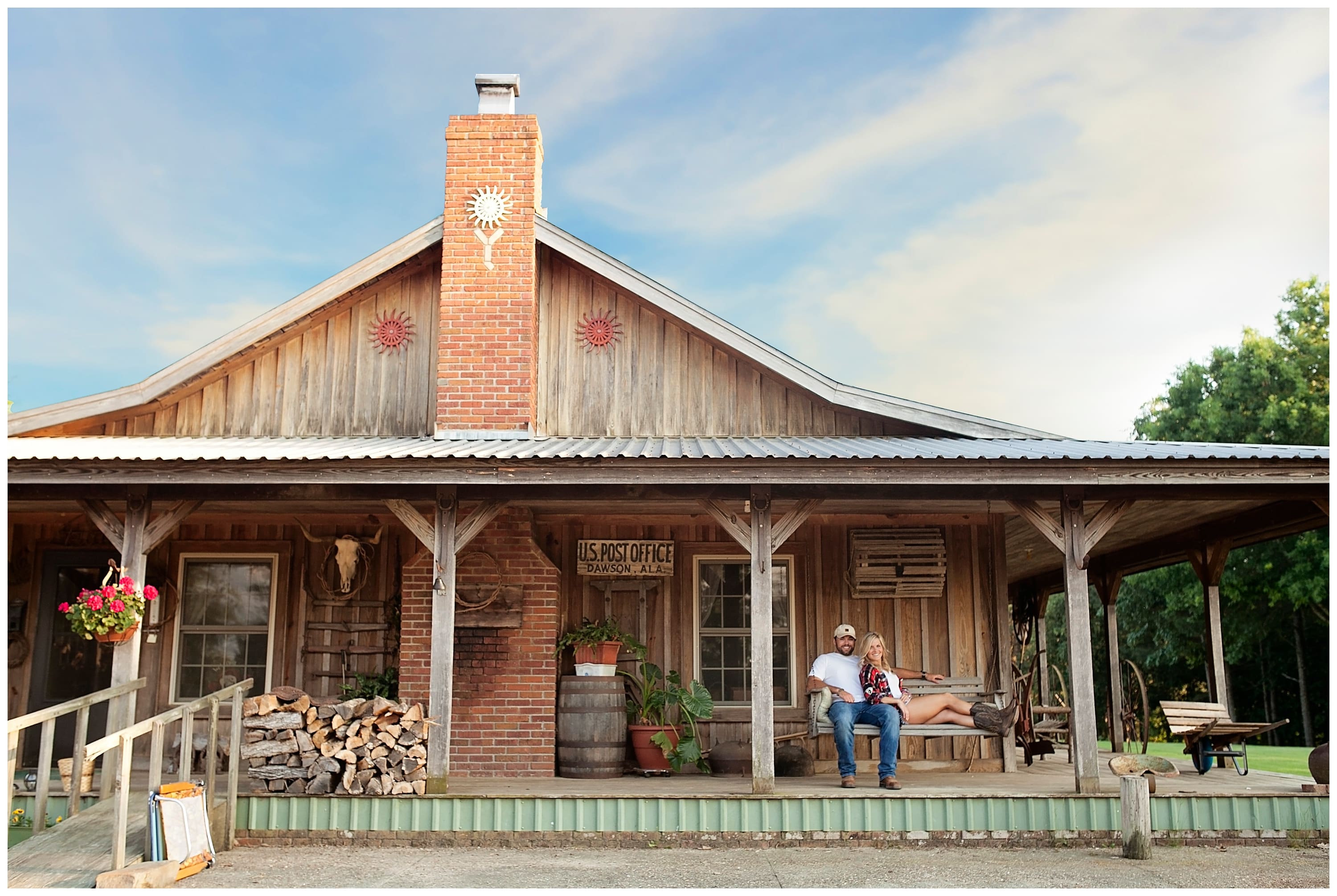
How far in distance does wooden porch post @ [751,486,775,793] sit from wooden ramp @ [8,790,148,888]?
418 cm

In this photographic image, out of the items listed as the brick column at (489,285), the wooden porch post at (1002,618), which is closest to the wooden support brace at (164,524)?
the brick column at (489,285)

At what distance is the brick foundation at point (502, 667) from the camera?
988 centimetres

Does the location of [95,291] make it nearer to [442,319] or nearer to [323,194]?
[323,194]

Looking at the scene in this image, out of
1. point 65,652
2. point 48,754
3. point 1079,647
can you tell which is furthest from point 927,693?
point 65,652

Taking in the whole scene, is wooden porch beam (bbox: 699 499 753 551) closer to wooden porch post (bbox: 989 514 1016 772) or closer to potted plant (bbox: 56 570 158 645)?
wooden porch post (bbox: 989 514 1016 772)

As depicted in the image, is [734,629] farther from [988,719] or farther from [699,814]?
[699,814]

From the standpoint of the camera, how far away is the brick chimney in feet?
36.0

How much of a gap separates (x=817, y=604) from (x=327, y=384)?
17.9ft

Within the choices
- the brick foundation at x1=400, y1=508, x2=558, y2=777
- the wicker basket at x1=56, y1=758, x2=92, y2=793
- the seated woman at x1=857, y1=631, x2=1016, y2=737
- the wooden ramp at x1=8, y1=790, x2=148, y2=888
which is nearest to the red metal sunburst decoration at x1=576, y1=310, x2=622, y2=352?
the brick foundation at x1=400, y1=508, x2=558, y2=777

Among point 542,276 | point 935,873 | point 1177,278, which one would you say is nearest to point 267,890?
point 935,873

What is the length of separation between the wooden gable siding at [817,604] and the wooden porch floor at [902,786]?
0.95 m

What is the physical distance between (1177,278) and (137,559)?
104 ft

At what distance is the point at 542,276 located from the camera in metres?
11.9

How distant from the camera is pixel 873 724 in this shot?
9164 millimetres
